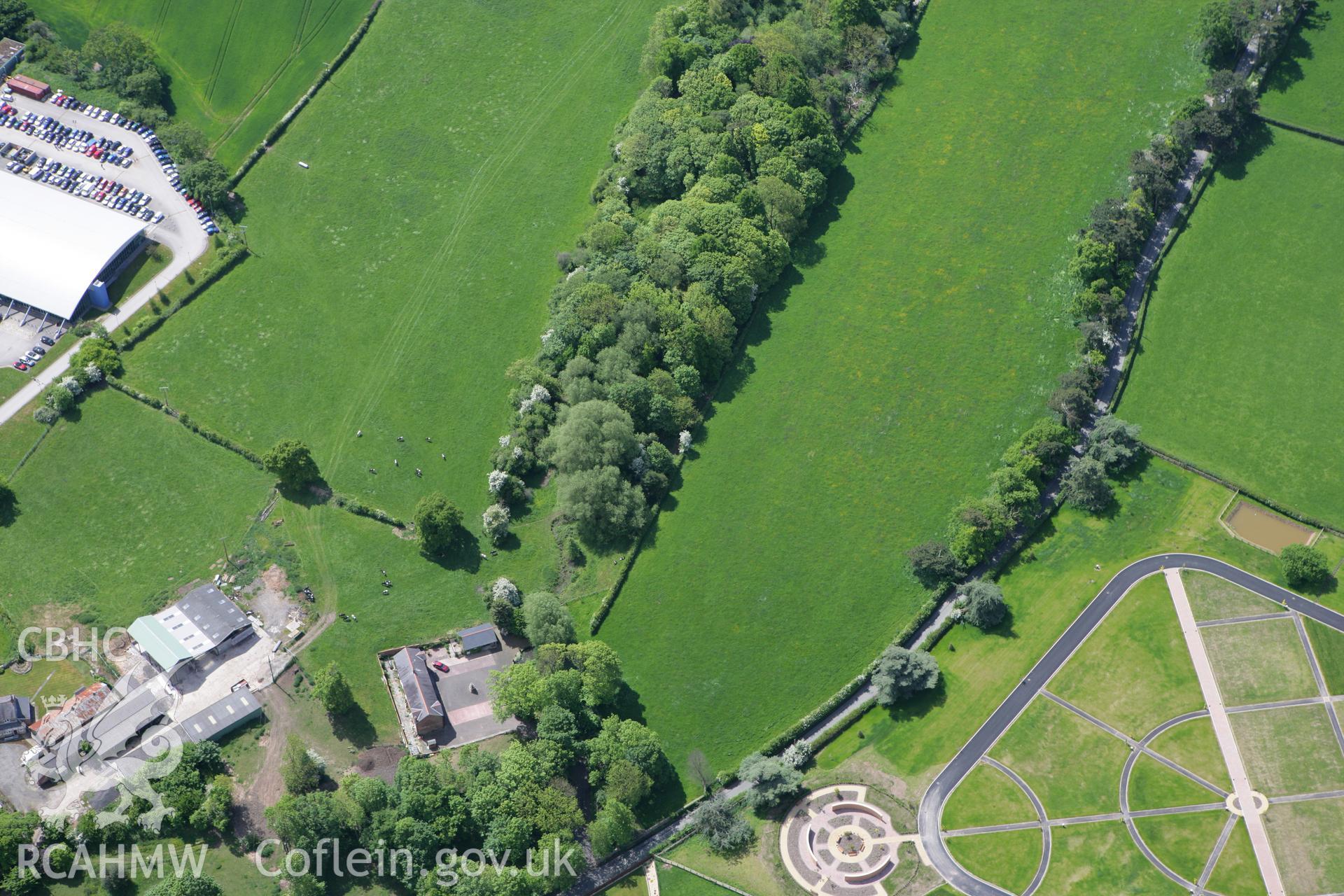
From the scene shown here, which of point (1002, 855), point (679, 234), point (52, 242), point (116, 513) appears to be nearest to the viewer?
point (1002, 855)

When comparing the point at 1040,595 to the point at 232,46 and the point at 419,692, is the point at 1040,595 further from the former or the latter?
the point at 232,46

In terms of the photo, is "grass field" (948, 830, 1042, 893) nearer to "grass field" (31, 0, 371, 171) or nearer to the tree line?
the tree line

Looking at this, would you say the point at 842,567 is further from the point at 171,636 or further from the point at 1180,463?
the point at 171,636

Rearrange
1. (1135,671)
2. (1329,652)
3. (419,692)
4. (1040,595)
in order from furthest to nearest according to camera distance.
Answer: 1. (1040,595)
2. (1329,652)
3. (1135,671)
4. (419,692)

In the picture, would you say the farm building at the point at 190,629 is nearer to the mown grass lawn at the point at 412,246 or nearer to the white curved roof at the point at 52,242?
the mown grass lawn at the point at 412,246

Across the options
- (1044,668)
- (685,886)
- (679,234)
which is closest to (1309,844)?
(1044,668)

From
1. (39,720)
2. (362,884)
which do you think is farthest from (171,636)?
(362,884)
